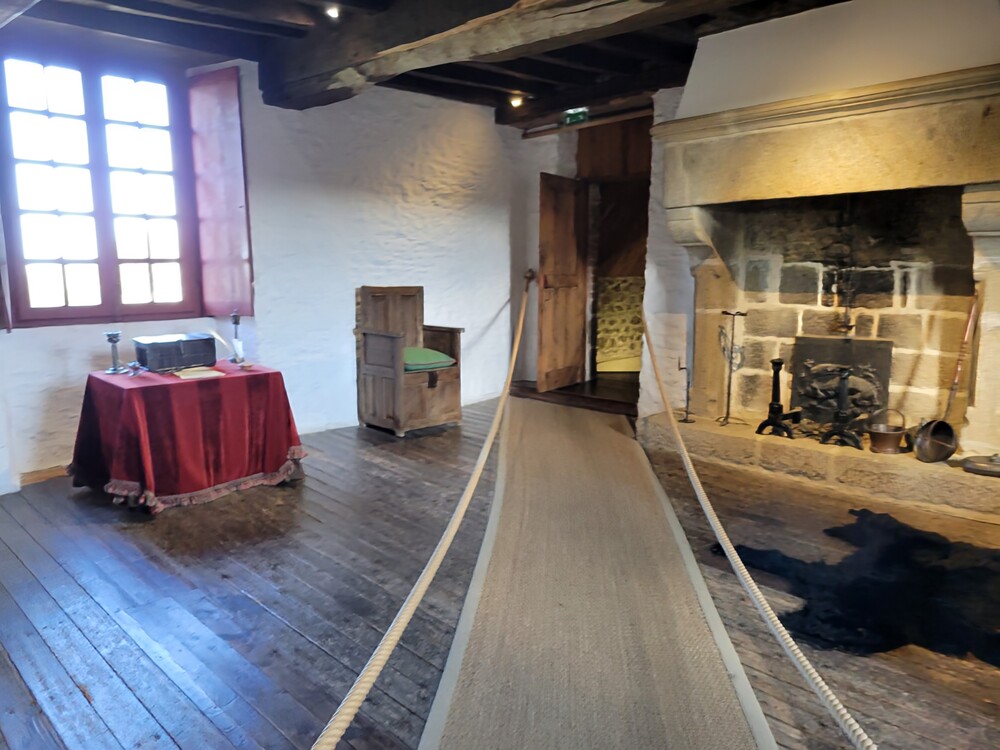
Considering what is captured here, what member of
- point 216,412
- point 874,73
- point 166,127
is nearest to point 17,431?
point 216,412

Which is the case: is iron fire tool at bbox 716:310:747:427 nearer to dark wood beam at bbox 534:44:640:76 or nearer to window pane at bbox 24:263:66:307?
dark wood beam at bbox 534:44:640:76

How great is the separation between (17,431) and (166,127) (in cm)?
218

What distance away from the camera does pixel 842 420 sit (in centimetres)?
403

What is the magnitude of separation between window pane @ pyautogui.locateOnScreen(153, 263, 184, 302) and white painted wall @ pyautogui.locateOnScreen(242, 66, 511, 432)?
586mm

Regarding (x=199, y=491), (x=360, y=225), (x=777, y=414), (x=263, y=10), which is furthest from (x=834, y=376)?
(x=263, y=10)

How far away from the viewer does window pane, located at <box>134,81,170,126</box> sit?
14.3 feet

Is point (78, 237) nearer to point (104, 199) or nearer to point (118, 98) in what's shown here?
point (104, 199)

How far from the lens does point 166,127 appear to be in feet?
14.7

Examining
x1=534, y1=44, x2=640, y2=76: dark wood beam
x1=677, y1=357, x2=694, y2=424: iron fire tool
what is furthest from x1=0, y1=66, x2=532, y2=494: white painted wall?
x1=677, y1=357, x2=694, y2=424: iron fire tool

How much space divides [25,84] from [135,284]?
1.27 m

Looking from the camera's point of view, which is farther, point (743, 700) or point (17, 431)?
point (17, 431)

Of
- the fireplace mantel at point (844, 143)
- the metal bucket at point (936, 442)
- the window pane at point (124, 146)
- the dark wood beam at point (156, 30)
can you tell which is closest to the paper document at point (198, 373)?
the window pane at point (124, 146)

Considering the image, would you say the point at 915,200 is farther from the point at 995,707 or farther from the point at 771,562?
the point at 995,707

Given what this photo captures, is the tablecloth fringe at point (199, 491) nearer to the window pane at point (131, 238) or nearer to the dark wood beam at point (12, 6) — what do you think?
the window pane at point (131, 238)
